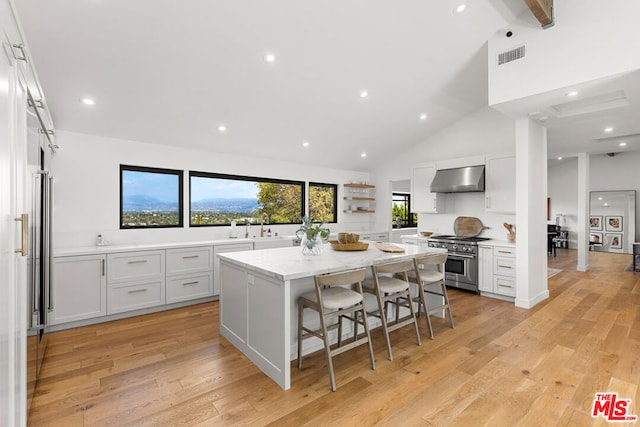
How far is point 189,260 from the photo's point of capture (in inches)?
167

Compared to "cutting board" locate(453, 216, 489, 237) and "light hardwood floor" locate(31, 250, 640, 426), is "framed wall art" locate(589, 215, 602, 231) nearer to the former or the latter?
"cutting board" locate(453, 216, 489, 237)

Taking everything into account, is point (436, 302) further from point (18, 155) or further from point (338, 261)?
point (18, 155)

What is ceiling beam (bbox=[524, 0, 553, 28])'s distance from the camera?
2.91m

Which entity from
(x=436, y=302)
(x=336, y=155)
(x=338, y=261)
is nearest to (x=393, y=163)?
(x=336, y=155)

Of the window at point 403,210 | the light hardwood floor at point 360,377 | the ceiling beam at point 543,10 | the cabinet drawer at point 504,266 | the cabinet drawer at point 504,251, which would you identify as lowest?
the light hardwood floor at point 360,377

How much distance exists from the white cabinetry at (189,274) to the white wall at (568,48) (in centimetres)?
425

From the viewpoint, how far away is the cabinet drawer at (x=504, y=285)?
445cm

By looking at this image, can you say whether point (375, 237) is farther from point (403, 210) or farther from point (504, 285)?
point (504, 285)

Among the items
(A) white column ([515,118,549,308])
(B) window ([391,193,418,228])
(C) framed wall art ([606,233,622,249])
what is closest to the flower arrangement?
(A) white column ([515,118,549,308])

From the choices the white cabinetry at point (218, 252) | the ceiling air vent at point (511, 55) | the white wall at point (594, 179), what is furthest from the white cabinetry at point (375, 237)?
the white wall at point (594, 179)

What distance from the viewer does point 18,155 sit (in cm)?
155

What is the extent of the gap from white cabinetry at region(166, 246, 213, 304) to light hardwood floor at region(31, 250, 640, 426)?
0.50 meters

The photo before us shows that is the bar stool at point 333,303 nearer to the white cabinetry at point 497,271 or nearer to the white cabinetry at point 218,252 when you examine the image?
the white cabinetry at point 218,252

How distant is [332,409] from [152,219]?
148 inches
